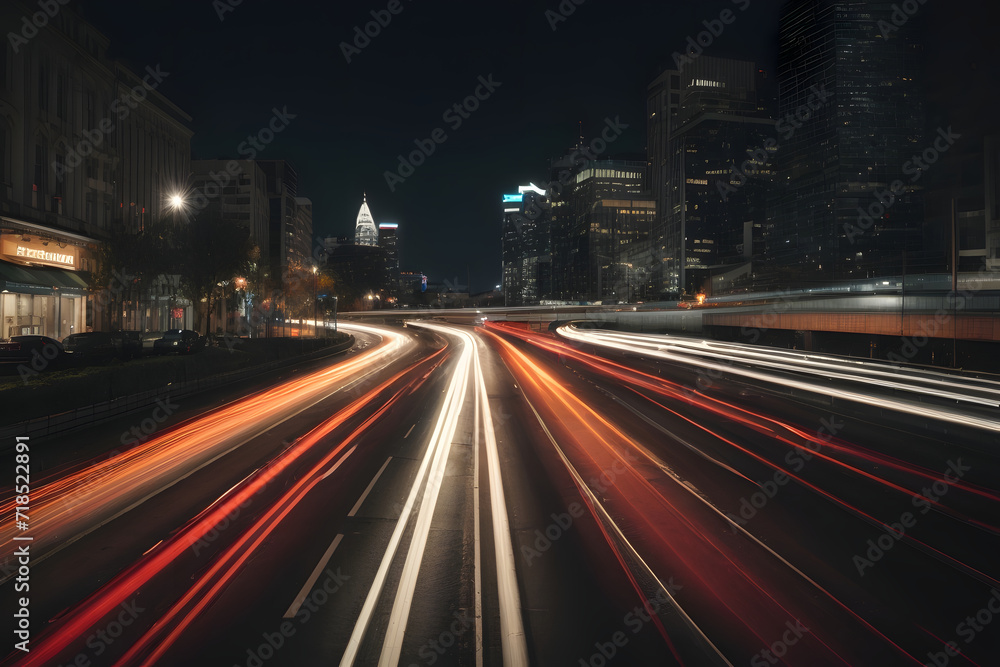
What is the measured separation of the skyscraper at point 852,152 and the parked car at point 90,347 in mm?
126538

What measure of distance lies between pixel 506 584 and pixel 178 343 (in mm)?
32116

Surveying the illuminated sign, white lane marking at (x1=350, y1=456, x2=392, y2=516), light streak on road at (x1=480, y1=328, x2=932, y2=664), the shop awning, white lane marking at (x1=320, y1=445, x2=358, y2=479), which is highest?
the illuminated sign

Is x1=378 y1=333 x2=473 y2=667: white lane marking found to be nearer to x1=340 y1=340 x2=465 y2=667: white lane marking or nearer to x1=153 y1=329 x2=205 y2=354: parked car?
x1=340 y1=340 x2=465 y2=667: white lane marking

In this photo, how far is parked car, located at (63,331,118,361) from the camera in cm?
2541

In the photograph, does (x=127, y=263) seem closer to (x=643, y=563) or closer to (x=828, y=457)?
(x=643, y=563)

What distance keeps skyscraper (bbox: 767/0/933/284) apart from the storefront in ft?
417

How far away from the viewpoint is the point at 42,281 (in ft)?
101

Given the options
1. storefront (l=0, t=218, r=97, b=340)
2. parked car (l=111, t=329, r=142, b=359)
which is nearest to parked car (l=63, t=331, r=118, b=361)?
parked car (l=111, t=329, r=142, b=359)

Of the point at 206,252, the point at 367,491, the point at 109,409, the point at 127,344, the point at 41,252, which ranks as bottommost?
the point at 367,491

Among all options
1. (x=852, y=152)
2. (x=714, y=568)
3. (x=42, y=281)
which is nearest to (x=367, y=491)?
(x=714, y=568)

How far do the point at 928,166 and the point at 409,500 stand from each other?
150m

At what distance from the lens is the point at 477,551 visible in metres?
8.07

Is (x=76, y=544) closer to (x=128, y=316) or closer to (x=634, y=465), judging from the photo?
(x=634, y=465)

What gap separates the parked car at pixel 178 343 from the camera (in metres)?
32.1
